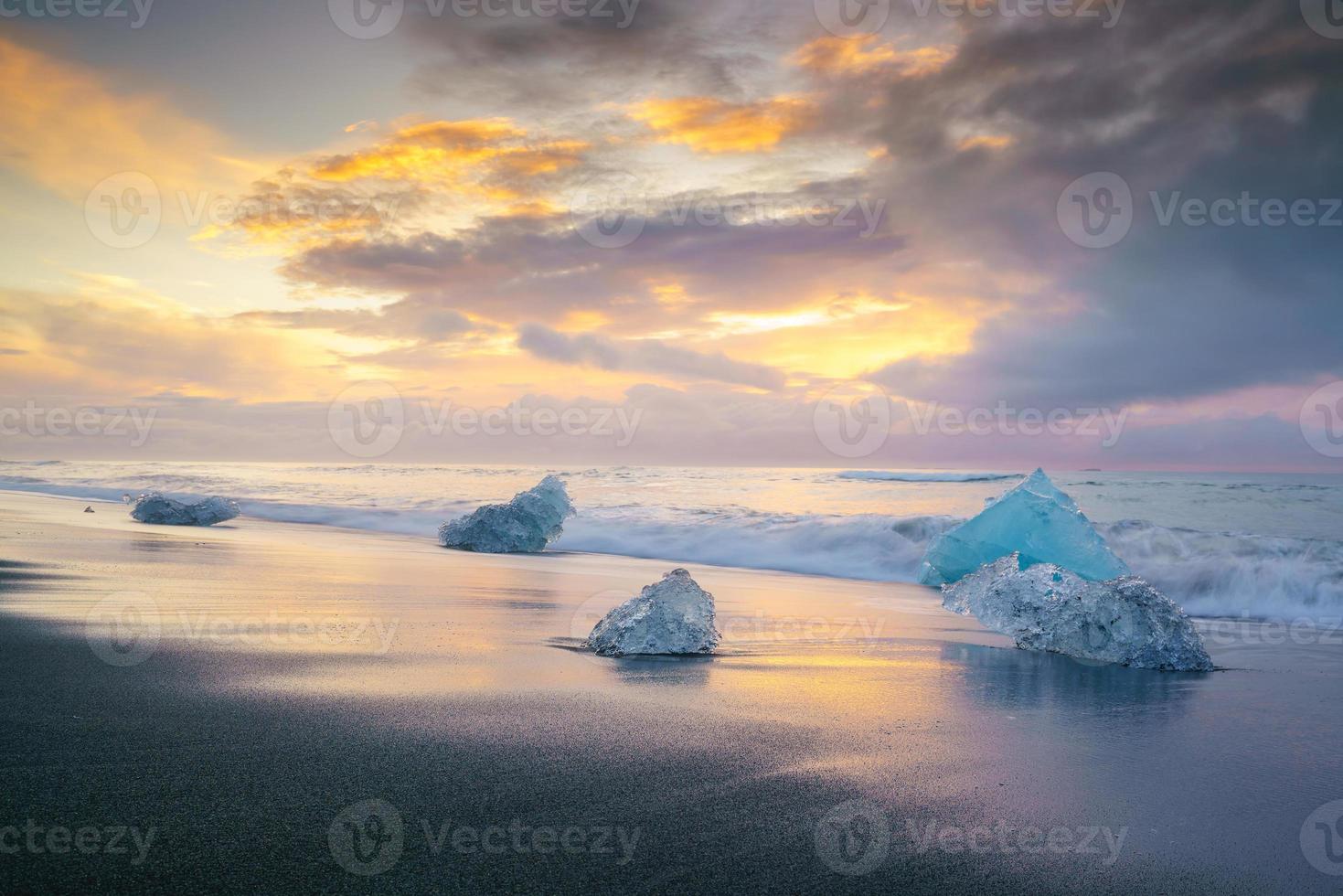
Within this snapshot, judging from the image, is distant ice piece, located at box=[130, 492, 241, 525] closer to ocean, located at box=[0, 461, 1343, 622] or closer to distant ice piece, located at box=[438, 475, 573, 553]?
ocean, located at box=[0, 461, 1343, 622]

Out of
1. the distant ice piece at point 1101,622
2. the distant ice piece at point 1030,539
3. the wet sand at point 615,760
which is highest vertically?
the distant ice piece at point 1030,539

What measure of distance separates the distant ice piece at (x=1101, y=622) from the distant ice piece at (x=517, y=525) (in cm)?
812

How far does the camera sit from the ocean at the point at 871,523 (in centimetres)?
991

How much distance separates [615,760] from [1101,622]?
421cm

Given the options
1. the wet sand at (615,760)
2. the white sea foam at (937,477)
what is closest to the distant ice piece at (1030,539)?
the wet sand at (615,760)

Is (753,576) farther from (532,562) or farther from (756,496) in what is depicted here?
(756,496)

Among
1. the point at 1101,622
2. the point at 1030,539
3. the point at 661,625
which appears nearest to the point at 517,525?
the point at 1030,539

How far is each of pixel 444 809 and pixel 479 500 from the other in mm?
21128

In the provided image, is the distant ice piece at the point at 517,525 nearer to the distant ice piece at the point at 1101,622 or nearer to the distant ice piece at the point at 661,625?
the distant ice piece at the point at 661,625

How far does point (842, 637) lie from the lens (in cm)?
600

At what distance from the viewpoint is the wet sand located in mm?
2201

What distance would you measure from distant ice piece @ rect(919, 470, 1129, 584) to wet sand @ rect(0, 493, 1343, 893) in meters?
2.54

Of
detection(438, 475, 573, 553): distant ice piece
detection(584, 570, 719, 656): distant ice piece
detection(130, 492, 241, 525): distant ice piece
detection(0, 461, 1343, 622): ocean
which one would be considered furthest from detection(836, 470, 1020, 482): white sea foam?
detection(584, 570, 719, 656): distant ice piece

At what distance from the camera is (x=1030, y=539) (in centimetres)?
893
